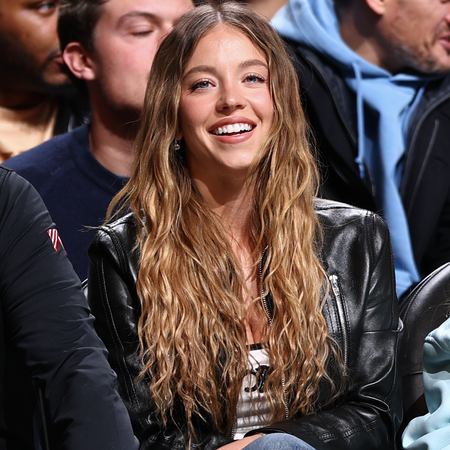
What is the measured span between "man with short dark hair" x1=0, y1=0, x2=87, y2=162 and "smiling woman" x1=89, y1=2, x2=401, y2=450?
64cm

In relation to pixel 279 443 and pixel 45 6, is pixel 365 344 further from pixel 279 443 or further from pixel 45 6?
pixel 45 6

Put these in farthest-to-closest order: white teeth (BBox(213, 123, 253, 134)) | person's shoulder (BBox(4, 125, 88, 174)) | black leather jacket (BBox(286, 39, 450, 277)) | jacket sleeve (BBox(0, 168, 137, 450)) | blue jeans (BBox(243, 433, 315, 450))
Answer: black leather jacket (BBox(286, 39, 450, 277))
person's shoulder (BBox(4, 125, 88, 174))
white teeth (BBox(213, 123, 253, 134))
blue jeans (BBox(243, 433, 315, 450))
jacket sleeve (BBox(0, 168, 137, 450))

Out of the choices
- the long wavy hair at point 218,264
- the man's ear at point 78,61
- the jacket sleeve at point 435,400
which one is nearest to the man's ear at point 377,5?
the long wavy hair at point 218,264

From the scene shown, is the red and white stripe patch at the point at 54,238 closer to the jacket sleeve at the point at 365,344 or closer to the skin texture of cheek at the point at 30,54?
the jacket sleeve at the point at 365,344

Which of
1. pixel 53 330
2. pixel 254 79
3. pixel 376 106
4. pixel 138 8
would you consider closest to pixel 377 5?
pixel 376 106

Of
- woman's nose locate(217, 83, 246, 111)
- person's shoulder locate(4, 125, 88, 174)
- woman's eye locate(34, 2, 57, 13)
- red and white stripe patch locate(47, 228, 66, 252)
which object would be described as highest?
woman's eye locate(34, 2, 57, 13)

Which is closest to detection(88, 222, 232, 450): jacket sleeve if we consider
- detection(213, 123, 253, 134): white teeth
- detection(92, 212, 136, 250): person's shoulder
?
detection(92, 212, 136, 250): person's shoulder

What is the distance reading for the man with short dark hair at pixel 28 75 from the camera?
2.24m

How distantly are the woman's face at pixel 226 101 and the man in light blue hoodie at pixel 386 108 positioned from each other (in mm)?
765

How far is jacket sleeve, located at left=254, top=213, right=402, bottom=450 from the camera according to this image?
1.57 m

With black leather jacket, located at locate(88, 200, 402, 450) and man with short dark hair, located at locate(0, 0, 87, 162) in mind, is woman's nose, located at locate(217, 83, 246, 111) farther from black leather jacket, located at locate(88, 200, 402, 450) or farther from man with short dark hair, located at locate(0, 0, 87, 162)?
man with short dark hair, located at locate(0, 0, 87, 162)

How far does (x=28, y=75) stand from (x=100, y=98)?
245 mm

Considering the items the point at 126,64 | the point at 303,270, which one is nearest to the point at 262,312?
the point at 303,270

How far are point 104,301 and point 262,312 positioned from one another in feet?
1.27
